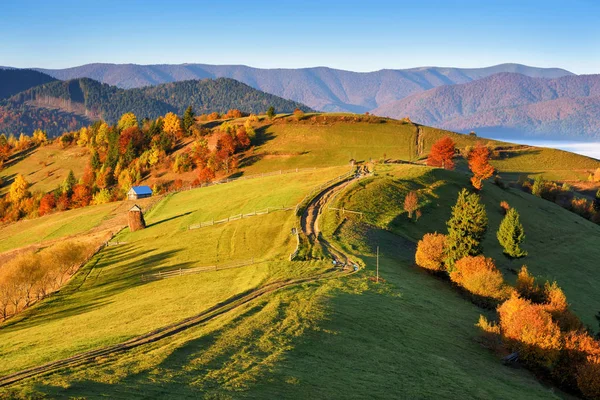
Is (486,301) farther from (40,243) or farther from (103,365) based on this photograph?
(40,243)

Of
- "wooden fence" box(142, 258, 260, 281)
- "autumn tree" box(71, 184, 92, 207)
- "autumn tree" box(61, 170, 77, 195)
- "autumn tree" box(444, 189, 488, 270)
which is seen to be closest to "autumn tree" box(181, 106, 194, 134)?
"autumn tree" box(71, 184, 92, 207)

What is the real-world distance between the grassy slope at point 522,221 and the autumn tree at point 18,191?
464 feet

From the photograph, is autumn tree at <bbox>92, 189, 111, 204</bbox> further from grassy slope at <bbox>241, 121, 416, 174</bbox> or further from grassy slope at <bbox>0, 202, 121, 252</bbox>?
grassy slope at <bbox>241, 121, 416, 174</bbox>

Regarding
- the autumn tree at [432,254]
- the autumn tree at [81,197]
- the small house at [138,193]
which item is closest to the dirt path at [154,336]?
the autumn tree at [432,254]

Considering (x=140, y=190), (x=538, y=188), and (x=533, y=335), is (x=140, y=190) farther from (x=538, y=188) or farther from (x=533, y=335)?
(x=533, y=335)

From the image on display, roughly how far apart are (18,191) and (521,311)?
184m

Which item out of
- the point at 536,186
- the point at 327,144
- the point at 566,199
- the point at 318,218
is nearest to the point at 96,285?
the point at 318,218

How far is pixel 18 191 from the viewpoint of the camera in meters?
173

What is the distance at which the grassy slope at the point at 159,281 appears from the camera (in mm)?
36219

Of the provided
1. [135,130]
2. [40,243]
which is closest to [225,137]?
[135,130]

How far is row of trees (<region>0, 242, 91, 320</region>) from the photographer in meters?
55.1

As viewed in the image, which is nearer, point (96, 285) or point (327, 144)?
point (96, 285)

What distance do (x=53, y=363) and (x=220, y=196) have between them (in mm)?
75247

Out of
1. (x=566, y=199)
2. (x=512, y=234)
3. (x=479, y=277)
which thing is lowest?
(x=479, y=277)
